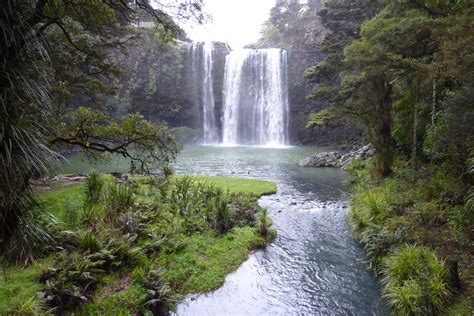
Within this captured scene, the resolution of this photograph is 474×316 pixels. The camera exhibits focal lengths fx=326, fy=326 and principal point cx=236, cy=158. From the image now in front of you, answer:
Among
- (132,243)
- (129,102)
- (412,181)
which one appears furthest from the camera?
(129,102)

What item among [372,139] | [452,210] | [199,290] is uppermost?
[372,139]

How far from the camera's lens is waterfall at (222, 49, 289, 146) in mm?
45250

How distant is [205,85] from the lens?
165 feet

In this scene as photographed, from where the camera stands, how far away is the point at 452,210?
8648 mm

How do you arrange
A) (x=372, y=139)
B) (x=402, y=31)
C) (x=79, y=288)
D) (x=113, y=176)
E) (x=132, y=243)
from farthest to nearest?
(x=372, y=139), (x=113, y=176), (x=402, y=31), (x=132, y=243), (x=79, y=288)

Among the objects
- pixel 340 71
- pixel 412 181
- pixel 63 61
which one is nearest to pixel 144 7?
Answer: pixel 63 61

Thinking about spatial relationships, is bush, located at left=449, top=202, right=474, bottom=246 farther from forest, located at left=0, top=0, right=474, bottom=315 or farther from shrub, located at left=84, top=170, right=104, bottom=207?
shrub, located at left=84, top=170, right=104, bottom=207

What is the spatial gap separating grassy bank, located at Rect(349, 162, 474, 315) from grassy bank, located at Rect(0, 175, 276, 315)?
332 centimetres

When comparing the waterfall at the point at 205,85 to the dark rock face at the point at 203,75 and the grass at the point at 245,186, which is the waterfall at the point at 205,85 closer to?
the dark rock face at the point at 203,75

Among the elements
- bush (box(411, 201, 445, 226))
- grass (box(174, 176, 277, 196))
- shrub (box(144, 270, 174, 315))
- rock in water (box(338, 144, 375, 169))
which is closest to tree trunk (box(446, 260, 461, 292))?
bush (box(411, 201, 445, 226))

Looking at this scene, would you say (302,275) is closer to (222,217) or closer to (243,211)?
(222,217)

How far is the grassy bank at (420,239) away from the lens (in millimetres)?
5863

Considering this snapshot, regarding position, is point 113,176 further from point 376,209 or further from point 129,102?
point 129,102

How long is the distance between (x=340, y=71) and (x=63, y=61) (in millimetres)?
13970
